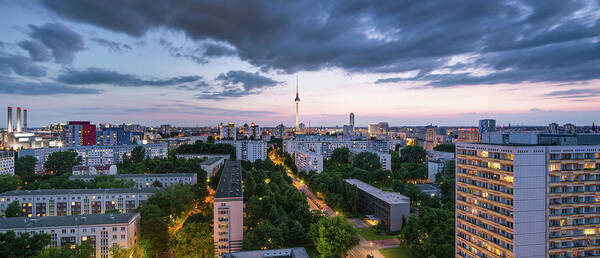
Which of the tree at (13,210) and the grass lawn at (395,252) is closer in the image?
the grass lawn at (395,252)

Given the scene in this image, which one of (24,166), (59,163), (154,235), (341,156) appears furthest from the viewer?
(341,156)

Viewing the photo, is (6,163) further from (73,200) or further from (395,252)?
(395,252)

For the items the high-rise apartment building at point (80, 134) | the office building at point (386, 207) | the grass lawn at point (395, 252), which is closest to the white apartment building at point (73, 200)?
the office building at point (386, 207)

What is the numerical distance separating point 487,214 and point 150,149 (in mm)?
98955

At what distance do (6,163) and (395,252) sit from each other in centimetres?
8340

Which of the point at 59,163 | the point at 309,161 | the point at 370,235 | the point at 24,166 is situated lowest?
the point at 370,235

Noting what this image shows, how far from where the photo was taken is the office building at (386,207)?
132ft

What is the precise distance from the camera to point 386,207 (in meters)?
41.5

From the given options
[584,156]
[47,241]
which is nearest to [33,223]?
[47,241]

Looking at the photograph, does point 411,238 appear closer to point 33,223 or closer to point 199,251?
point 199,251

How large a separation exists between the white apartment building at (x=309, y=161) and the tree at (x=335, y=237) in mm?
44493

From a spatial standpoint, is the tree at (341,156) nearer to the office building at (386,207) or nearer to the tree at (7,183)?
the office building at (386,207)

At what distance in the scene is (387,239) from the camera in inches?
1494

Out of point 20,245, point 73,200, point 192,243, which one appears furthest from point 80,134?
point 192,243
